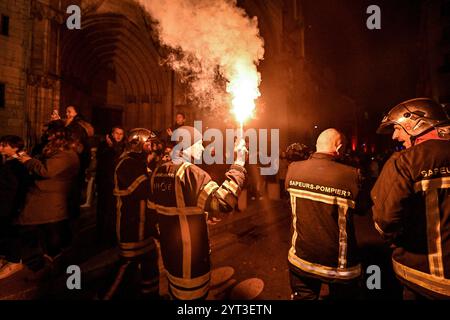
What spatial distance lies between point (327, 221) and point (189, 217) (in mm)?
1425

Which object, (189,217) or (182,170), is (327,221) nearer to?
(189,217)

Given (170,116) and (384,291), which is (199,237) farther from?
(170,116)

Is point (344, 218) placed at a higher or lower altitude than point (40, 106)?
lower

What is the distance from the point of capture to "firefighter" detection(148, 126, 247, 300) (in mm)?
2623

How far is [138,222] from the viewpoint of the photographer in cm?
343

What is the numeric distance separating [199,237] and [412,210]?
202 cm

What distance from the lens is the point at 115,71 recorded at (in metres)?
12.4

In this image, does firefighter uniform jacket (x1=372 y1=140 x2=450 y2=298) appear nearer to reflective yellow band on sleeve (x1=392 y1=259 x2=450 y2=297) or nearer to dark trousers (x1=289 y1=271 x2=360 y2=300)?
reflective yellow band on sleeve (x1=392 y1=259 x2=450 y2=297)

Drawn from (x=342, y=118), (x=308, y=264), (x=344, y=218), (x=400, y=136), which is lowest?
(x=308, y=264)

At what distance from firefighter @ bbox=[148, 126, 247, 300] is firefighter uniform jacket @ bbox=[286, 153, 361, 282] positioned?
0.76m

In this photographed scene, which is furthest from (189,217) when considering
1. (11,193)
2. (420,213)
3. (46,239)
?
(11,193)

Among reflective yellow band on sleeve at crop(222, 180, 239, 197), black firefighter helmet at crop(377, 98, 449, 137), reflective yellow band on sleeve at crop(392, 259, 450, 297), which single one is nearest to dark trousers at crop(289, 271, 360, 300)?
reflective yellow band on sleeve at crop(392, 259, 450, 297)
